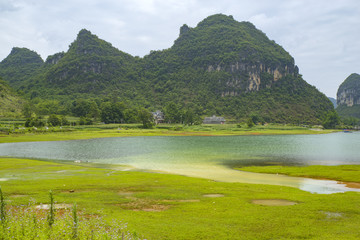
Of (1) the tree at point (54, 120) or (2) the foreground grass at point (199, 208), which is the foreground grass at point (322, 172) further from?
(1) the tree at point (54, 120)

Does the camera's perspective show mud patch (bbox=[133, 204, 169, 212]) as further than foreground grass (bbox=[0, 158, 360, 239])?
Yes

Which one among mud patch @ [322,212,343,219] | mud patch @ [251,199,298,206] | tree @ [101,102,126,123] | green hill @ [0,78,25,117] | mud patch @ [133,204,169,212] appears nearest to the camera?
mud patch @ [322,212,343,219]

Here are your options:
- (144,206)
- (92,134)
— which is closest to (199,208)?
(144,206)

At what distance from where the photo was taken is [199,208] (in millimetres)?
16172

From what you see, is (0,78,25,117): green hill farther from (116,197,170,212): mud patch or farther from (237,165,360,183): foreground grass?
(116,197,170,212): mud patch

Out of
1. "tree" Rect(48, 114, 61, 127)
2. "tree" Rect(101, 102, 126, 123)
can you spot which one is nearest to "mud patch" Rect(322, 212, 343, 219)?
"tree" Rect(48, 114, 61, 127)

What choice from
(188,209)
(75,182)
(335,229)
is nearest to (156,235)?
(188,209)

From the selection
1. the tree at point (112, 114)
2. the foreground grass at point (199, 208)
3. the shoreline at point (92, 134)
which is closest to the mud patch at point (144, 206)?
the foreground grass at point (199, 208)

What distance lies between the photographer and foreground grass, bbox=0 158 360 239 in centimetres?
1205

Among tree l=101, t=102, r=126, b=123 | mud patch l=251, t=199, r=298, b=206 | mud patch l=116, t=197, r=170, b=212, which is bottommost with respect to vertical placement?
mud patch l=251, t=199, r=298, b=206

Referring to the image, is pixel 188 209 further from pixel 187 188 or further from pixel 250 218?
pixel 187 188

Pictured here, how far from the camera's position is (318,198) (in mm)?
18688

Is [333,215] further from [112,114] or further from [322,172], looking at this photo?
[112,114]

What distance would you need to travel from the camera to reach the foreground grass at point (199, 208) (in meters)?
12.1
